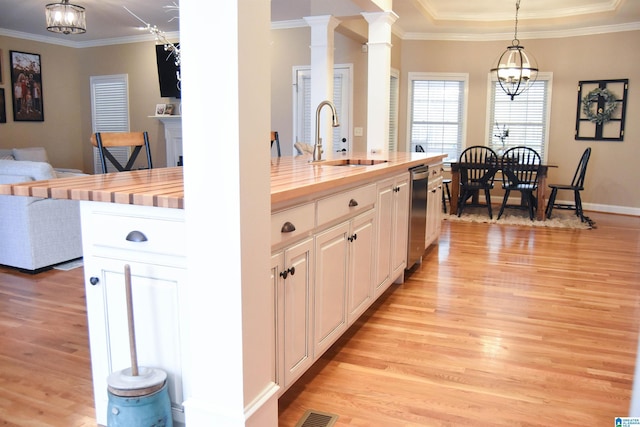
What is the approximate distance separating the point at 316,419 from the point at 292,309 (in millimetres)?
476

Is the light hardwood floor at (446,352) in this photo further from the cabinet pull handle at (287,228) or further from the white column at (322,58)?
the white column at (322,58)

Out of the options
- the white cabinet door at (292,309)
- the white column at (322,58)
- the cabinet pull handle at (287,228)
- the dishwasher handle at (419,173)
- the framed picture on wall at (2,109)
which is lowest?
the white cabinet door at (292,309)

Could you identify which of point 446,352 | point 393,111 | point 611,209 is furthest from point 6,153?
point 611,209

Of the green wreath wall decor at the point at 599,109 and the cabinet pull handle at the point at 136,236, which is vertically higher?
the green wreath wall decor at the point at 599,109

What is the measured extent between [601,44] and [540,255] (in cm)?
420

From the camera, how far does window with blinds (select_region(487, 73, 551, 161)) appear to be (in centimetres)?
786

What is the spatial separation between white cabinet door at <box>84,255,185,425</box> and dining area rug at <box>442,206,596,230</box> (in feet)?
17.9

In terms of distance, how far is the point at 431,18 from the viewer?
286 inches

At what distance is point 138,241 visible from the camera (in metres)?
1.74

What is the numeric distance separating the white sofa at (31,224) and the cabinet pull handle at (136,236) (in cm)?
266

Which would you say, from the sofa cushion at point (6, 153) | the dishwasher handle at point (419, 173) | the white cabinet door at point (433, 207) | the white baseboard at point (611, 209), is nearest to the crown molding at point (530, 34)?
the white baseboard at point (611, 209)

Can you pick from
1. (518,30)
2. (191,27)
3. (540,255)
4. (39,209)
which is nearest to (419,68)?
(518,30)

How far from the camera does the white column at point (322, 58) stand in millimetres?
5605

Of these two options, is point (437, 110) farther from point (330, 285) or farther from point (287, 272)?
point (287, 272)
